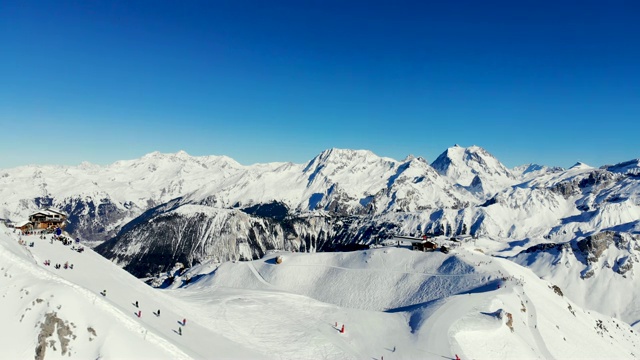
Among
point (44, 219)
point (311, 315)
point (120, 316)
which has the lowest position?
point (311, 315)

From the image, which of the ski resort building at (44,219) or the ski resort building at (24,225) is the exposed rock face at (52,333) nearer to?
the ski resort building at (24,225)

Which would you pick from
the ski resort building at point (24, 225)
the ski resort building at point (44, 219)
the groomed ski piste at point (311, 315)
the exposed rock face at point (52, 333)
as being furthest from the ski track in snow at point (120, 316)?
the ski resort building at point (44, 219)

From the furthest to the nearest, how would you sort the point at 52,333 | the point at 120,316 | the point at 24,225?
the point at 24,225 → the point at 120,316 → the point at 52,333

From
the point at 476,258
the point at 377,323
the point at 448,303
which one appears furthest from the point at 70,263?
the point at 476,258

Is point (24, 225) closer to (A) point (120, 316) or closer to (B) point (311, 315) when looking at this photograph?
(A) point (120, 316)

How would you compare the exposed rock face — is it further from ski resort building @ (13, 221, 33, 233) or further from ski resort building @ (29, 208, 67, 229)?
ski resort building @ (29, 208, 67, 229)

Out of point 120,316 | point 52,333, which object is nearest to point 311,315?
point 120,316

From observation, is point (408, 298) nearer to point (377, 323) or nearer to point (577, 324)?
point (377, 323)

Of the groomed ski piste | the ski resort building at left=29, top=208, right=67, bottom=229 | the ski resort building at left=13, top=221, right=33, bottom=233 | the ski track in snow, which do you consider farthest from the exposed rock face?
the ski resort building at left=29, top=208, right=67, bottom=229
